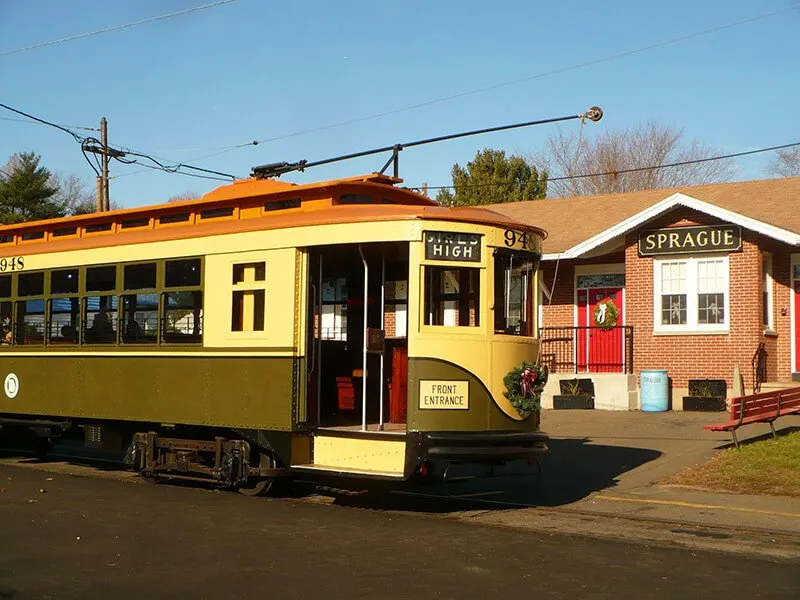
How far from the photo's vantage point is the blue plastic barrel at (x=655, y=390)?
2142 cm

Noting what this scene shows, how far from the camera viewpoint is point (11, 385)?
49.1 ft

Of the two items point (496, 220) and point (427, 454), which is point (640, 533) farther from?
point (496, 220)

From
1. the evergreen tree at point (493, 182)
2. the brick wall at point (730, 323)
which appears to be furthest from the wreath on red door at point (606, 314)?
the evergreen tree at point (493, 182)

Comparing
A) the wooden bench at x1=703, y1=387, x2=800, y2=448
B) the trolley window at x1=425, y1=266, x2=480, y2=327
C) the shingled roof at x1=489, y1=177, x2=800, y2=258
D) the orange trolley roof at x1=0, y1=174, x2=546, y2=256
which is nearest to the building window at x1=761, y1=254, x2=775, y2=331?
the shingled roof at x1=489, y1=177, x2=800, y2=258

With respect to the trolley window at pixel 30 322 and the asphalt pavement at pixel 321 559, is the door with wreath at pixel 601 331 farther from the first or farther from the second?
the asphalt pavement at pixel 321 559

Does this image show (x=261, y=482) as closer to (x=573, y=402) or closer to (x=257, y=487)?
(x=257, y=487)

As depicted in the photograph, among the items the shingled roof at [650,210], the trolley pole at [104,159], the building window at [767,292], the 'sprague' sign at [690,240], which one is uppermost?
the trolley pole at [104,159]

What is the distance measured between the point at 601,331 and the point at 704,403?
11.8 feet

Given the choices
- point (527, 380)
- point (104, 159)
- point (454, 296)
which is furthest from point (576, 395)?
point (104, 159)

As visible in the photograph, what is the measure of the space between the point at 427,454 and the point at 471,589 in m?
3.19

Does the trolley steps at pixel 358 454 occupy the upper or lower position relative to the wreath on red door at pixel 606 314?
lower

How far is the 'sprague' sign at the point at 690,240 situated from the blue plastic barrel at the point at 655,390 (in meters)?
2.77

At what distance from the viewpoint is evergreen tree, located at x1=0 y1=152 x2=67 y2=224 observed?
52.6 metres

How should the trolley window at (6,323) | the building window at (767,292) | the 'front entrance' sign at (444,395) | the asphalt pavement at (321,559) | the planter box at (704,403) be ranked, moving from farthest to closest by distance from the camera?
the building window at (767,292) → the planter box at (704,403) → the trolley window at (6,323) → the 'front entrance' sign at (444,395) → the asphalt pavement at (321,559)
